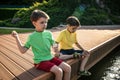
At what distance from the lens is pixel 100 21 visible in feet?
59.0

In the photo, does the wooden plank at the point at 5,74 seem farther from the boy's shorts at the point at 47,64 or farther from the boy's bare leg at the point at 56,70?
the boy's bare leg at the point at 56,70

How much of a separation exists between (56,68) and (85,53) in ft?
4.59

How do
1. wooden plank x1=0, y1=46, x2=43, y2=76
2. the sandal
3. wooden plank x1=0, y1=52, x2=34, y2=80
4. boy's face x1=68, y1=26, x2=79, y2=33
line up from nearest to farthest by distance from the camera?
wooden plank x1=0, y1=52, x2=34, y2=80
wooden plank x1=0, y1=46, x2=43, y2=76
boy's face x1=68, y1=26, x2=79, y2=33
the sandal

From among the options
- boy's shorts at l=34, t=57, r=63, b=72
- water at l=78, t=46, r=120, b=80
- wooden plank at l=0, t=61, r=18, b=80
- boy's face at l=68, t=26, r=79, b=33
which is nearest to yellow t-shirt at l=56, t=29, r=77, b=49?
boy's face at l=68, t=26, r=79, b=33

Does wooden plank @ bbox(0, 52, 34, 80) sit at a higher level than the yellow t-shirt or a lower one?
lower

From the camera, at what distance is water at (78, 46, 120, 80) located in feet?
20.2

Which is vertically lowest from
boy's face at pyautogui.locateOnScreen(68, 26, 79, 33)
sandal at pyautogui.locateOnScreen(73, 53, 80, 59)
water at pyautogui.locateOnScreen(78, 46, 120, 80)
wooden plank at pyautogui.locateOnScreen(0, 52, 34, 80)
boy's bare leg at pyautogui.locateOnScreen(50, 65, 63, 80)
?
water at pyautogui.locateOnScreen(78, 46, 120, 80)

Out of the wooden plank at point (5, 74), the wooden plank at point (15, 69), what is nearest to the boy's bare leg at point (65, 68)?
the wooden plank at point (15, 69)

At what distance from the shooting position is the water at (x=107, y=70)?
6.17 metres

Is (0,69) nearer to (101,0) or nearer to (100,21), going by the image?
(100,21)

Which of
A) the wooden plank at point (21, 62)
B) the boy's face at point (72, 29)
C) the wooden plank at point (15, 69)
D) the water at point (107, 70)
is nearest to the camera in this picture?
the wooden plank at point (15, 69)

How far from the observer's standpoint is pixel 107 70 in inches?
272

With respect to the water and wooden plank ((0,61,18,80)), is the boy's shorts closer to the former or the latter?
wooden plank ((0,61,18,80))

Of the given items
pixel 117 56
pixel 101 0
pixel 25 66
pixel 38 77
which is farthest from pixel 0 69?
pixel 101 0
